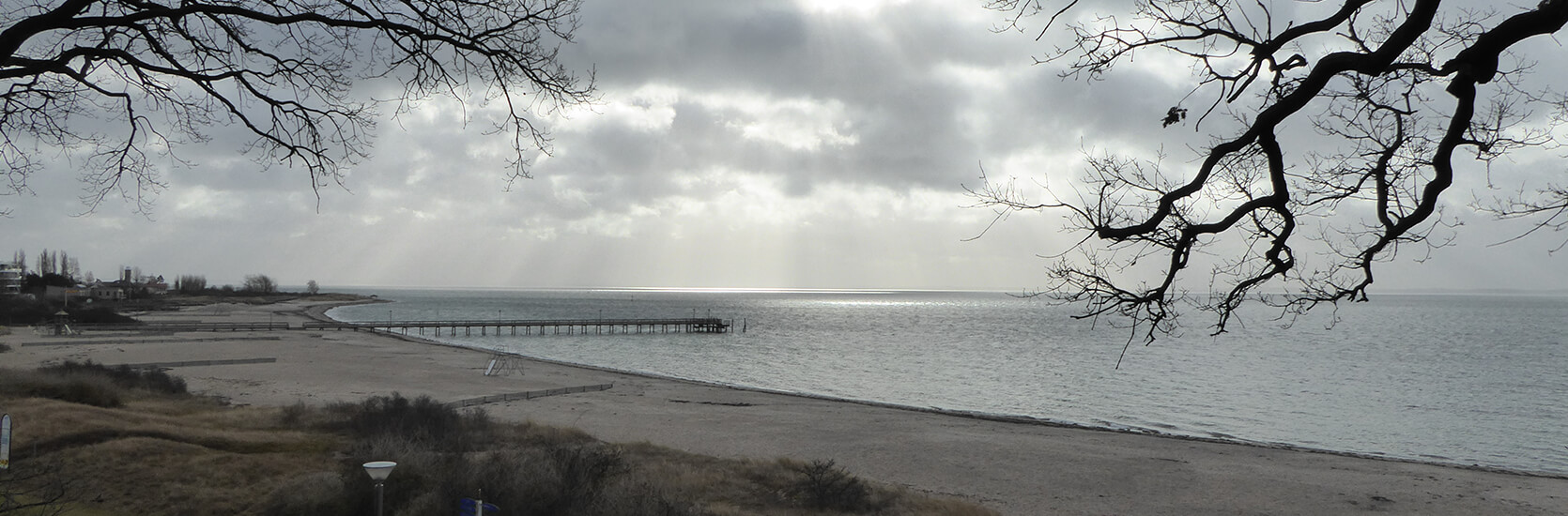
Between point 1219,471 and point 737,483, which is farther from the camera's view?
point 1219,471

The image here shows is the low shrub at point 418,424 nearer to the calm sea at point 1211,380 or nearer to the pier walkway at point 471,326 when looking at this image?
the calm sea at point 1211,380

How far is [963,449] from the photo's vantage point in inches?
892

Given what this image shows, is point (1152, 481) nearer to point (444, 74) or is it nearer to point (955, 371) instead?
point (444, 74)

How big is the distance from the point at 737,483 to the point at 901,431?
11690 mm

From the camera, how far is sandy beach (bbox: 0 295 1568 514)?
58.3ft

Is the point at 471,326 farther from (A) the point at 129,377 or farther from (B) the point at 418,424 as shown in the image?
(B) the point at 418,424

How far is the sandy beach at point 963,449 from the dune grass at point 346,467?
12.3ft

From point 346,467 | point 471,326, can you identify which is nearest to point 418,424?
point 346,467

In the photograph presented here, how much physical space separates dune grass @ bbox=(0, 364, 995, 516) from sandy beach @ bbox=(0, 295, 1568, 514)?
12.3 ft

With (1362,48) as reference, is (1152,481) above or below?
below

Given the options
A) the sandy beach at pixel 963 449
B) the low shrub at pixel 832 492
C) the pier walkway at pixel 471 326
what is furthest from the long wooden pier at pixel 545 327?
the low shrub at pixel 832 492

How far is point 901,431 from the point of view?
25781mm

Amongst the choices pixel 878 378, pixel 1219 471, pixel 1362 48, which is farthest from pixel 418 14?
pixel 878 378

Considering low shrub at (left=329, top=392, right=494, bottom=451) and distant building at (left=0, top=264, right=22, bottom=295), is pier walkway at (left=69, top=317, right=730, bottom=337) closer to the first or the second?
low shrub at (left=329, top=392, right=494, bottom=451)
